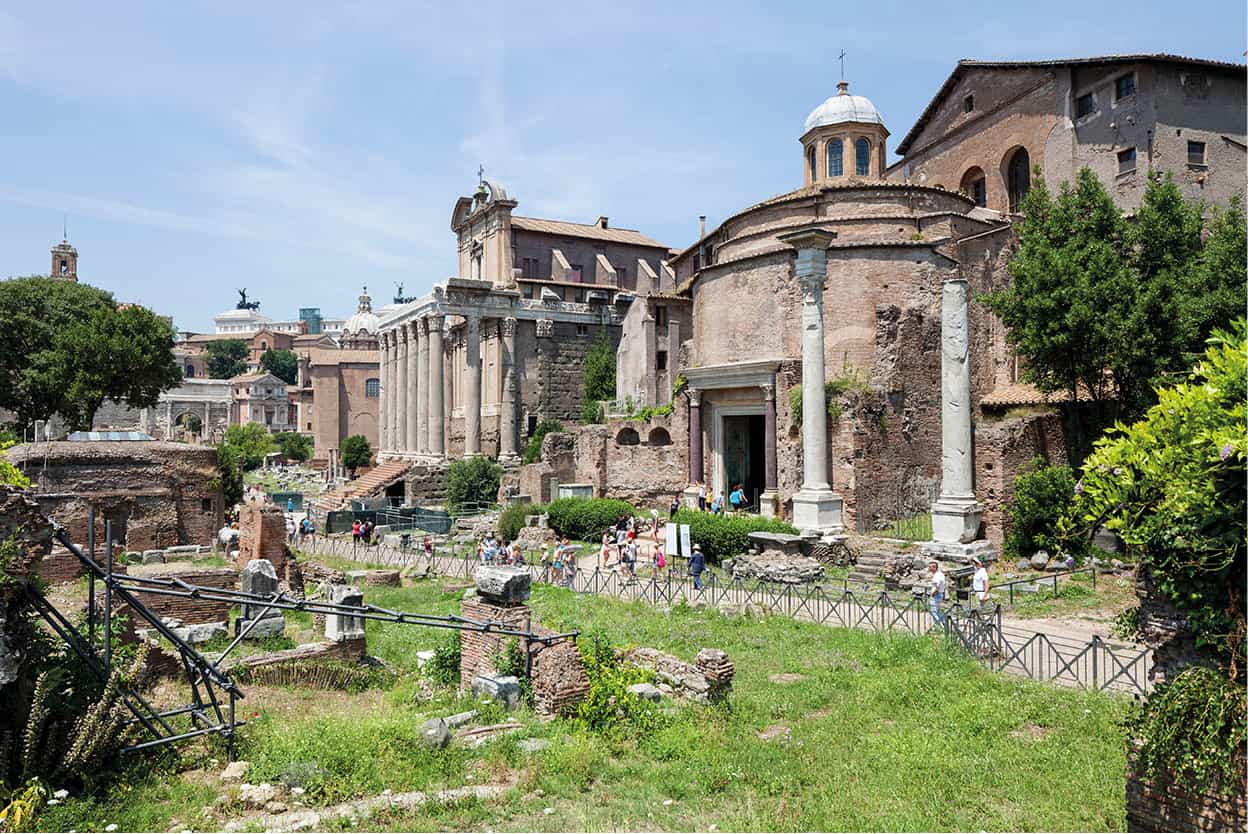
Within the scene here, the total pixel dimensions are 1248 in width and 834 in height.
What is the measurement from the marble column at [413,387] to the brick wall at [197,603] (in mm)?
29238

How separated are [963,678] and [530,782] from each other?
20.9ft

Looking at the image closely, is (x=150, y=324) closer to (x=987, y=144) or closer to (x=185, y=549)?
(x=185, y=549)

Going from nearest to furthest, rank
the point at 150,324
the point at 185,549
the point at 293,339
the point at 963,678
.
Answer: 1. the point at 963,678
2. the point at 185,549
3. the point at 150,324
4. the point at 293,339

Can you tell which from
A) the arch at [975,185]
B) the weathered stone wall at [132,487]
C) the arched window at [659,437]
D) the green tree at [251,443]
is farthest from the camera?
the green tree at [251,443]

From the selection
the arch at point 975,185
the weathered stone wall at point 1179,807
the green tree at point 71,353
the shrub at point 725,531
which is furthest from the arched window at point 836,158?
the green tree at point 71,353

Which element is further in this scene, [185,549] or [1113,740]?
[185,549]

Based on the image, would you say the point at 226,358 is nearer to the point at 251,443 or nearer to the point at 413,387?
the point at 251,443

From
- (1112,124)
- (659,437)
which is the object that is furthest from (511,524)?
(1112,124)

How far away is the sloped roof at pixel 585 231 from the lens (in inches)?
1900

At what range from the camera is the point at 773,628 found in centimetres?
1468

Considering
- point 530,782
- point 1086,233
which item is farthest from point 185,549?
point 1086,233

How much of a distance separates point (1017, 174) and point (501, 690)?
102 ft

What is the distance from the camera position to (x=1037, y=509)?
1969 cm

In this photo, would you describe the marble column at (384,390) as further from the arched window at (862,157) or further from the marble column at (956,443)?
the marble column at (956,443)
